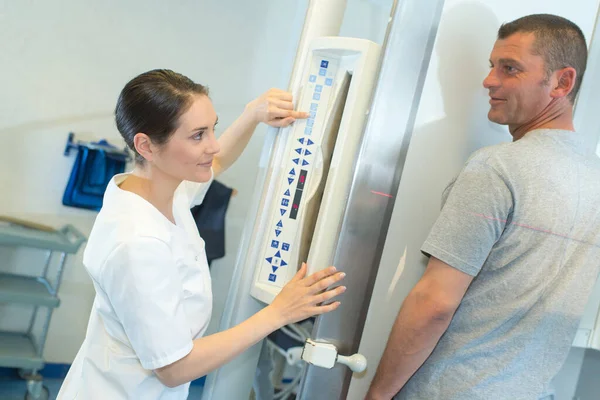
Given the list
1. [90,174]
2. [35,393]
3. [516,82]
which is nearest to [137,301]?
[516,82]

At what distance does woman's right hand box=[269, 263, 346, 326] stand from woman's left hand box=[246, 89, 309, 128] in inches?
13.9

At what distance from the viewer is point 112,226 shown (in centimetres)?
105

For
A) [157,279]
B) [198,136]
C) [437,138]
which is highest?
[437,138]

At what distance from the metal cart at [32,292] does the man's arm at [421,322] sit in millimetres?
1991

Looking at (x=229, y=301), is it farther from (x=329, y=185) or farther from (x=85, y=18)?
(x=85, y=18)

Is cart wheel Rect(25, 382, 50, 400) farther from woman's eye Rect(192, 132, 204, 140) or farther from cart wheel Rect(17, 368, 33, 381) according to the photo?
woman's eye Rect(192, 132, 204, 140)

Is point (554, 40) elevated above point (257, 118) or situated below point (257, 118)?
above

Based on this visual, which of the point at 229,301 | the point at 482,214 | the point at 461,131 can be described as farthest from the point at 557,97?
the point at 229,301

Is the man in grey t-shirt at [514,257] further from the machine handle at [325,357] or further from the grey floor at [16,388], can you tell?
the grey floor at [16,388]

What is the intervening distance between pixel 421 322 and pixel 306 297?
0.74 ft

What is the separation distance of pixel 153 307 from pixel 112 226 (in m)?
0.16

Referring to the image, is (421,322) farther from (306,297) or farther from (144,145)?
(144,145)

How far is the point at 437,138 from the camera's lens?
50.7 inches

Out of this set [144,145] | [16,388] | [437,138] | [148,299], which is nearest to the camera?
[148,299]
